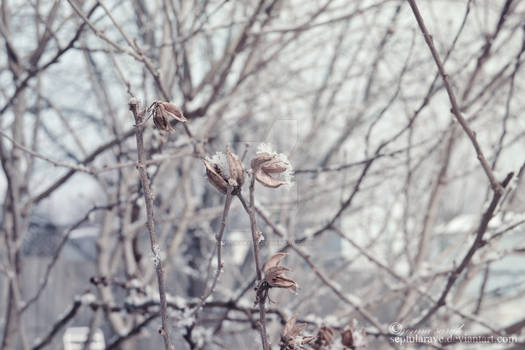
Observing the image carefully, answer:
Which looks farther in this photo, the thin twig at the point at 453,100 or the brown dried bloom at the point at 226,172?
the thin twig at the point at 453,100

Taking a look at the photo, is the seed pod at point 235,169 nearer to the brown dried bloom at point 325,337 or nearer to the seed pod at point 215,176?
the seed pod at point 215,176

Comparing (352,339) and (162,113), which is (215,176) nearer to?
(162,113)

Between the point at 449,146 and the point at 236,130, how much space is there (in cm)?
199

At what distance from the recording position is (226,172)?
1.41 ft

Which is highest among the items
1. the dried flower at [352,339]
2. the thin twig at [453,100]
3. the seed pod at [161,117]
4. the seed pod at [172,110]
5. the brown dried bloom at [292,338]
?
the thin twig at [453,100]

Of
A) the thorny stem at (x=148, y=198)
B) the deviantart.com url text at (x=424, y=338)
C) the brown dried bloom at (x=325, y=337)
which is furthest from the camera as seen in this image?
the deviantart.com url text at (x=424, y=338)

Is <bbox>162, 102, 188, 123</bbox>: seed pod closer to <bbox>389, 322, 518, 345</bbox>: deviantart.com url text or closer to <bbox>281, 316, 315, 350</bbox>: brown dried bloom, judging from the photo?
<bbox>281, 316, 315, 350</bbox>: brown dried bloom

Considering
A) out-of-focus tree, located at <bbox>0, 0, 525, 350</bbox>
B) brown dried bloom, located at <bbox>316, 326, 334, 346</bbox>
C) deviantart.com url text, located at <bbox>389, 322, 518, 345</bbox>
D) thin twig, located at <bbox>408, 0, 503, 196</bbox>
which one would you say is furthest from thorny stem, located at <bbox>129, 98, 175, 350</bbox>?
deviantart.com url text, located at <bbox>389, 322, 518, 345</bbox>

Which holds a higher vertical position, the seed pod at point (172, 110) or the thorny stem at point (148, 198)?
the seed pod at point (172, 110)

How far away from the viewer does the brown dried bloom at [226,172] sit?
0.42m

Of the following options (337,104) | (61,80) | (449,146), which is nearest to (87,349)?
(449,146)

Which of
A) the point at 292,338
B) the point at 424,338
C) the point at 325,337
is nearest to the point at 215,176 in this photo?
the point at 292,338

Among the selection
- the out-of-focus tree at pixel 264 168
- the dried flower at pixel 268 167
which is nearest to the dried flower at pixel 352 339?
the out-of-focus tree at pixel 264 168

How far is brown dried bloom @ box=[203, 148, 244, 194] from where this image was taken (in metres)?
0.42
